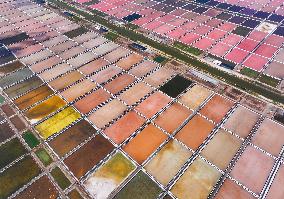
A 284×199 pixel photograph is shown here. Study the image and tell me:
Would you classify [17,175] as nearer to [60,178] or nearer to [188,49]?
[60,178]

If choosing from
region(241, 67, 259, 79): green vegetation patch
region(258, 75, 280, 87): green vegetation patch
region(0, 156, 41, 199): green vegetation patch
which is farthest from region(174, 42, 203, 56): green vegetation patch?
region(0, 156, 41, 199): green vegetation patch

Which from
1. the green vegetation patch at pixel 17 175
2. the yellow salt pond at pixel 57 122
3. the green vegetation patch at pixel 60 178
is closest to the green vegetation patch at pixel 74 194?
the green vegetation patch at pixel 60 178

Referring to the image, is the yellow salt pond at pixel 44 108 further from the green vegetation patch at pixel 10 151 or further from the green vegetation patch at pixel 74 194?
the green vegetation patch at pixel 74 194

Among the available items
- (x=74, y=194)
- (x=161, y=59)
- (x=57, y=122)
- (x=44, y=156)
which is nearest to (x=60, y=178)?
(x=74, y=194)

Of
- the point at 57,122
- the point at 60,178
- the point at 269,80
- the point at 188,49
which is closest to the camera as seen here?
the point at 60,178

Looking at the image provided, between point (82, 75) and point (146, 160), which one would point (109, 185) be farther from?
point (82, 75)

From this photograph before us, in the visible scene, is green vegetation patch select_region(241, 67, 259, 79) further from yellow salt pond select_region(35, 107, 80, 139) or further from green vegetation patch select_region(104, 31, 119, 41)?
yellow salt pond select_region(35, 107, 80, 139)
